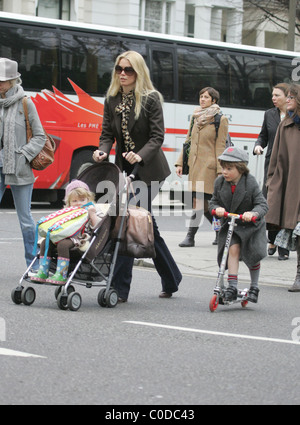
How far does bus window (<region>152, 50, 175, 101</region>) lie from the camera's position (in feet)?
68.5

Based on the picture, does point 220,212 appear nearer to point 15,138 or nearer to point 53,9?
point 15,138

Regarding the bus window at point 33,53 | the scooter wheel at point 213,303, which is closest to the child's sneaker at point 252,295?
the scooter wheel at point 213,303

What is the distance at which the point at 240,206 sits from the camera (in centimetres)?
796

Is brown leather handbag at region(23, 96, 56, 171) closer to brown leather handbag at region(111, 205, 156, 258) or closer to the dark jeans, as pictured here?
the dark jeans

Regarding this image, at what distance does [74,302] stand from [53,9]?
97.4 ft

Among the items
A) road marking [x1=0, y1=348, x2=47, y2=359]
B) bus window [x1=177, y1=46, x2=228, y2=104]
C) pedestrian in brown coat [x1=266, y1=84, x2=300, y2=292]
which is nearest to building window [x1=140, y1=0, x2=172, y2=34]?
bus window [x1=177, y1=46, x2=228, y2=104]

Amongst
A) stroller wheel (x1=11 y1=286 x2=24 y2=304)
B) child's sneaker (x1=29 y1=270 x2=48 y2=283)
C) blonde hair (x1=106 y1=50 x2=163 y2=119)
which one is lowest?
stroller wheel (x1=11 y1=286 x2=24 y2=304)

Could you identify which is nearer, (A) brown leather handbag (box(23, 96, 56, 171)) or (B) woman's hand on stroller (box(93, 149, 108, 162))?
(B) woman's hand on stroller (box(93, 149, 108, 162))

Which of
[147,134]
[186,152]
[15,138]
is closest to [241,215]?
[147,134]

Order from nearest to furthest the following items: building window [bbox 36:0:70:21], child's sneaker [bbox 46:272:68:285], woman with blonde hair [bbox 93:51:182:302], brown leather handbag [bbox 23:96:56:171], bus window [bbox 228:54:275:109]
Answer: child's sneaker [bbox 46:272:68:285]
woman with blonde hair [bbox 93:51:182:302]
brown leather handbag [bbox 23:96:56:171]
bus window [bbox 228:54:275:109]
building window [bbox 36:0:70:21]

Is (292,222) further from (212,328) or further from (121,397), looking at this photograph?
(121,397)

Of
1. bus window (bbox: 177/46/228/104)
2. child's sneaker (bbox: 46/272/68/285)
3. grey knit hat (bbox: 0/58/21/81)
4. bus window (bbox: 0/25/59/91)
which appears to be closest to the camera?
child's sneaker (bbox: 46/272/68/285)

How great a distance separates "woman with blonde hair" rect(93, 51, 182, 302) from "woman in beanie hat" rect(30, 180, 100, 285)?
0.29m
